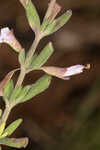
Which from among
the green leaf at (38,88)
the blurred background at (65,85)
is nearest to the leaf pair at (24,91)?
the green leaf at (38,88)

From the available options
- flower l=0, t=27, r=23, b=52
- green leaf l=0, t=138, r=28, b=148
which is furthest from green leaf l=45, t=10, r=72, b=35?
green leaf l=0, t=138, r=28, b=148

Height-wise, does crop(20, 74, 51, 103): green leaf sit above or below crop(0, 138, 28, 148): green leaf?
above

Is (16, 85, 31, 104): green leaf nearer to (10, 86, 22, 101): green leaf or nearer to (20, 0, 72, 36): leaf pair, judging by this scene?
(10, 86, 22, 101): green leaf

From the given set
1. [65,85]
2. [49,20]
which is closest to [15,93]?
[49,20]

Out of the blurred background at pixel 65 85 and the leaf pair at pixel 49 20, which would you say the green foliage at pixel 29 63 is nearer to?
the leaf pair at pixel 49 20

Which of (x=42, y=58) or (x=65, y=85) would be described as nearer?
(x=42, y=58)

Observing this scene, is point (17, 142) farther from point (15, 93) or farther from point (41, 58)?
point (41, 58)

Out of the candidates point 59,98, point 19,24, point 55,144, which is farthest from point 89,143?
point 19,24

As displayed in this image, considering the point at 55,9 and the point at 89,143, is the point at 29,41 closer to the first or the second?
the point at 89,143

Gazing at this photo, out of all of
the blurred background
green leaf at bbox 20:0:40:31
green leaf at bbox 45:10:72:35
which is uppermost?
green leaf at bbox 20:0:40:31

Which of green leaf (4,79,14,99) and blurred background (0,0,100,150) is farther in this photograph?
blurred background (0,0,100,150)
